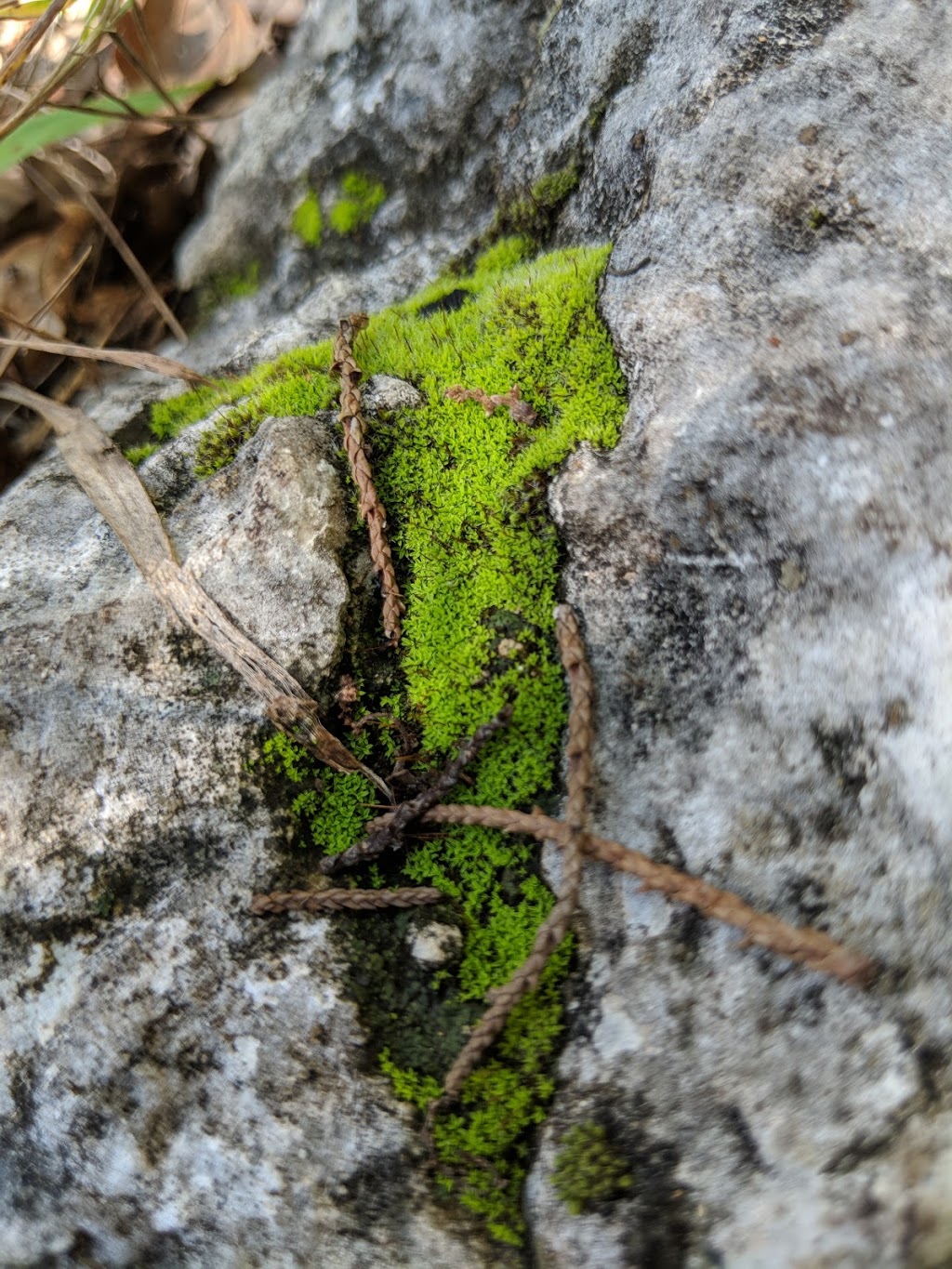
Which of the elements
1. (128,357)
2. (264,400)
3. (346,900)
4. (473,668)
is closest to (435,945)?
(346,900)

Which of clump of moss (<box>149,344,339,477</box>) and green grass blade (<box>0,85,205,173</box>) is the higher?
green grass blade (<box>0,85,205,173</box>)

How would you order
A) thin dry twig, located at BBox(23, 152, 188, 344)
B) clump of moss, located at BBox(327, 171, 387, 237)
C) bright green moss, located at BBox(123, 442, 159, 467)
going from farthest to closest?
thin dry twig, located at BBox(23, 152, 188, 344) → clump of moss, located at BBox(327, 171, 387, 237) → bright green moss, located at BBox(123, 442, 159, 467)

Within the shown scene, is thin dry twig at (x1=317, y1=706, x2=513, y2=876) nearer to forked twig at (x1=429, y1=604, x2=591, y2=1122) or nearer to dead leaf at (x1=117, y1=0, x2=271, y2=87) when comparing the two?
forked twig at (x1=429, y1=604, x2=591, y2=1122)

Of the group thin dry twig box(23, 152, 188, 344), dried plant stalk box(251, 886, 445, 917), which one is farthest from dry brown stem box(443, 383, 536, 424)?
thin dry twig box(23, 152, 188, 344)

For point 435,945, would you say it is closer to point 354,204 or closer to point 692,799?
point 692,799

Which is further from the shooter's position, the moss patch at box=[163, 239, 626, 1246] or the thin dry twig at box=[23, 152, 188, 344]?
the thin dry twig at box=[23, 152, 188, 344]

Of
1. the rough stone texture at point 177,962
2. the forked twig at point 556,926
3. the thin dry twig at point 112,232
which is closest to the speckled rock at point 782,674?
the forked twig at point 556,926

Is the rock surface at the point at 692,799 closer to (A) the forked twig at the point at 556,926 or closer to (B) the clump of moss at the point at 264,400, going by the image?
(A) the forked twig at the point at 556,926

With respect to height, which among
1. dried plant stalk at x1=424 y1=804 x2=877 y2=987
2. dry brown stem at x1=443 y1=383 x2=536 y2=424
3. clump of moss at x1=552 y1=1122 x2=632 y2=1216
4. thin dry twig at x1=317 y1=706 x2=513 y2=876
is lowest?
clump of moss at x1=552 y1=1122 x2=632 y2=1216
